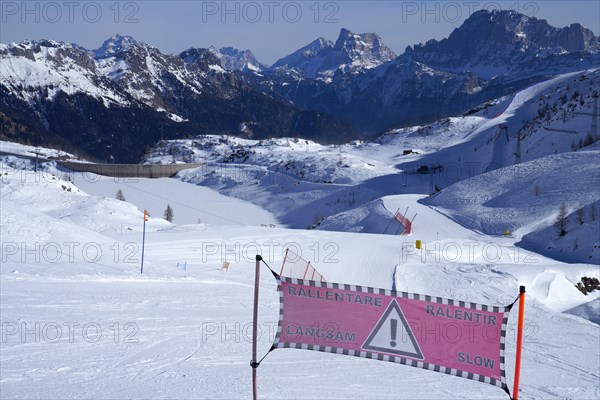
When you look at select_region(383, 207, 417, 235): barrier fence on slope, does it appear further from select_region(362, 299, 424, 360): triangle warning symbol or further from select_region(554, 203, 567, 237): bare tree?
select_region(362, 299, 424, 360): triangle warning symbol

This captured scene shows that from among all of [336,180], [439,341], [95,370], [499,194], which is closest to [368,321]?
[439,341]

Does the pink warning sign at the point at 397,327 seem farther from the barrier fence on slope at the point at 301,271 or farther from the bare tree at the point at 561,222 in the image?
the bare tree at the point at 561,222

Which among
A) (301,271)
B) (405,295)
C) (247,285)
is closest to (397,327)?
(405,295)

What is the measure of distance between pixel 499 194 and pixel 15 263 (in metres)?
38.8

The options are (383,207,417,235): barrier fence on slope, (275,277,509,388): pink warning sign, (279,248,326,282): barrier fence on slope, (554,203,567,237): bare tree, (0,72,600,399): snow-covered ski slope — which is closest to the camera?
(275,277,509,388): pink warning sign

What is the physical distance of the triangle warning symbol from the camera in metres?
7.41

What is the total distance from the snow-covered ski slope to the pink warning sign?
210cm

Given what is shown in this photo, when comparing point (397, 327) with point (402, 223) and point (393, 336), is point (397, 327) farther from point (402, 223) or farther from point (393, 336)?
point (402, 223)

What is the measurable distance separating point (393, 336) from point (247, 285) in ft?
42.8

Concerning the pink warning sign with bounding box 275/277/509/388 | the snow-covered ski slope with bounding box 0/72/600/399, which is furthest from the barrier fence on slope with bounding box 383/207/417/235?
the pink warning sign with bounding box 275/277/509/388

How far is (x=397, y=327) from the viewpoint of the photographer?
7465 mm

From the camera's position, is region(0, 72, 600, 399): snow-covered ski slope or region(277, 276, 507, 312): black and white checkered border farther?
region(0, 72, 600, 399): snow-covered ski slope

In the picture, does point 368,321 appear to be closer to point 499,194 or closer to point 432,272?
point 432,272

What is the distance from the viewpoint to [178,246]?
86.0 feet
